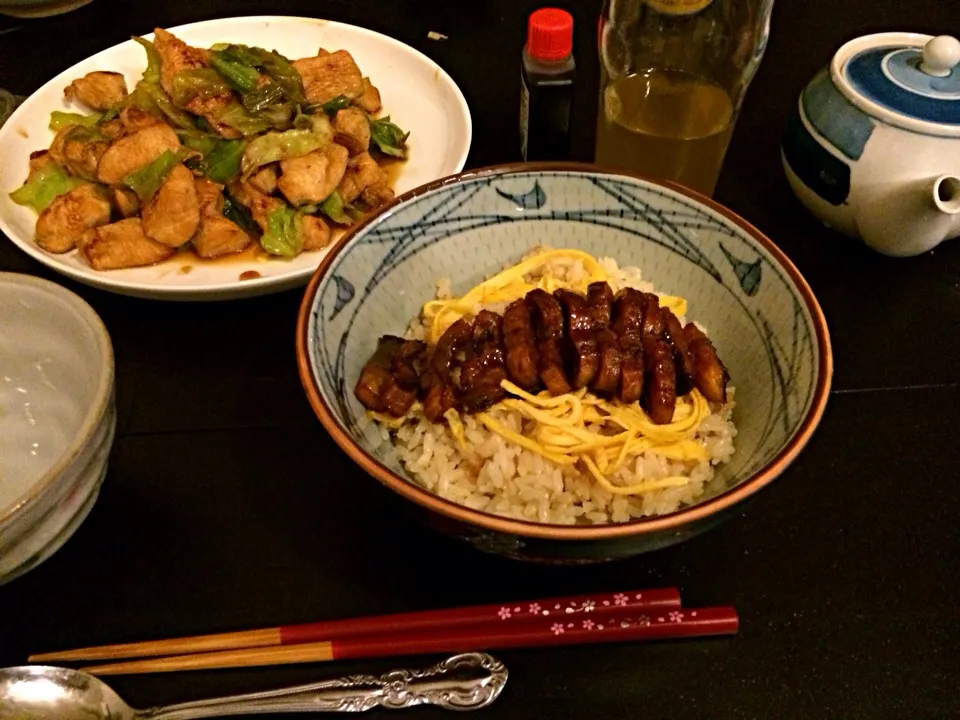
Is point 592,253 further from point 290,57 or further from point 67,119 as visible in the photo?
point 67,119

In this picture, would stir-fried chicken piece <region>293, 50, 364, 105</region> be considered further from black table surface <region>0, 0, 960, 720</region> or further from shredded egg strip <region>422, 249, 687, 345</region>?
shredded egg strip <region>422, 249, 687, 345</region>

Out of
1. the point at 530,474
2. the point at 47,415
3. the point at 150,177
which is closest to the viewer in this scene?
the point at 530,474

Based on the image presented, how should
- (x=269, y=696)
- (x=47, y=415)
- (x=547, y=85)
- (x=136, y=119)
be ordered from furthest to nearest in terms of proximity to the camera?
(x=136, y=119) < (x=547, y=85) < (x=47, y=415) < (x=269, y=696)

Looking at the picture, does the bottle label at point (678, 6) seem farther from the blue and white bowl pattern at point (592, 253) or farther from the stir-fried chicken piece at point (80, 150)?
the stir-fried chicken piece at point (80, 150)

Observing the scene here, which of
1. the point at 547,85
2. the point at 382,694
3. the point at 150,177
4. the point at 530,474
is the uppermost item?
the point at 547,85

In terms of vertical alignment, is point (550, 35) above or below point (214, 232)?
above

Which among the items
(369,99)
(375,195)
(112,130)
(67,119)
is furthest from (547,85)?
(67,119)
